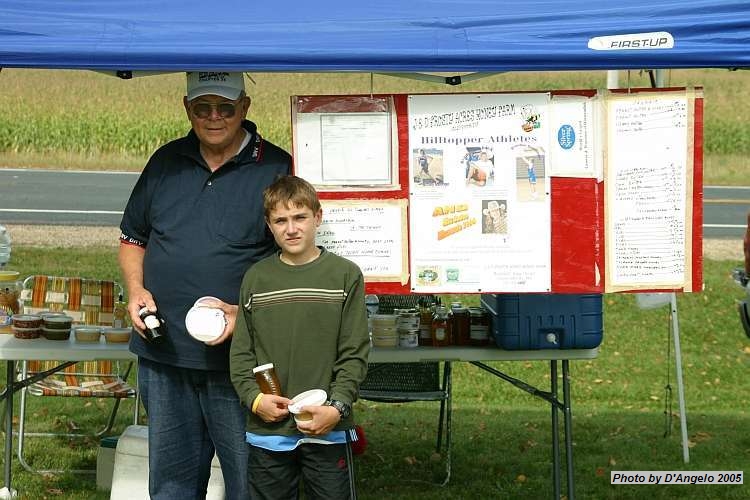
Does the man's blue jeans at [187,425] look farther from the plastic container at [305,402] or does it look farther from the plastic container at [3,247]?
the plastic container at [3,247]

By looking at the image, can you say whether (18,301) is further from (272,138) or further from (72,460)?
(272,138)

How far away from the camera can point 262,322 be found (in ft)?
12.9

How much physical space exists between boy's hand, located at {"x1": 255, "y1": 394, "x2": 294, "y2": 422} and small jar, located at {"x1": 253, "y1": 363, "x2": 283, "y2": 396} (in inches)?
0.8

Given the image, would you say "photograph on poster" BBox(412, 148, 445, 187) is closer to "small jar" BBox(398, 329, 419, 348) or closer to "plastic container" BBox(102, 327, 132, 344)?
"small jar" BBox(398, 329, 419, 348)

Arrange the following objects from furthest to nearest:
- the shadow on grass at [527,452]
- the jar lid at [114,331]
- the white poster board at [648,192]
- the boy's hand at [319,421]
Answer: the shadow on grass at [527,452] < the jar lid at [114,331] < the white poster board at [648,192] < the boy's hand at [319,421]

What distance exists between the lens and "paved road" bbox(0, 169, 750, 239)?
14.5 m

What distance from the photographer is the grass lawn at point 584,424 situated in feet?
20.0

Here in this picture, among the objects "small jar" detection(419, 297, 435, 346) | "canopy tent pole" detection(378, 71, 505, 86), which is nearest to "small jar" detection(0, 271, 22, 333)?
"small jar" detection(419, 297, 435, 346)

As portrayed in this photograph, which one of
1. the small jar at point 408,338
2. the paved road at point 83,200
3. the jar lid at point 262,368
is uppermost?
the paved road at point 83,200

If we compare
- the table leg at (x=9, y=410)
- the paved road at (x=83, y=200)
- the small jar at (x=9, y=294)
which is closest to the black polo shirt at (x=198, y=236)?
the table leg at (x=9, y=410)

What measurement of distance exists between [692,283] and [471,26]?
4.08 feet

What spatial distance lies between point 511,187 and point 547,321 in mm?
966

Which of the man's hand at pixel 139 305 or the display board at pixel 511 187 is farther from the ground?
the display board at pixel 511 187

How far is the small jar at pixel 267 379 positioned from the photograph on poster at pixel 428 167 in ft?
2.99
